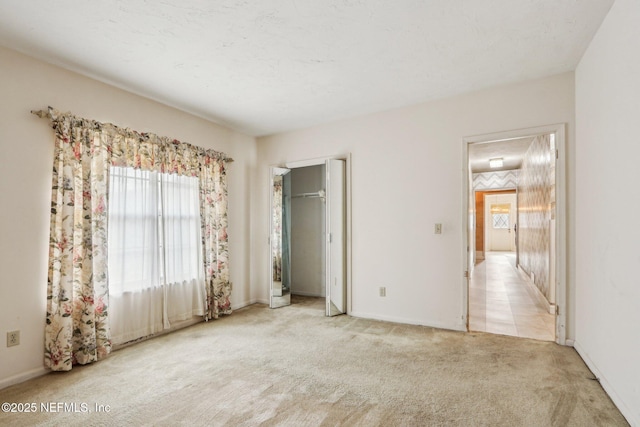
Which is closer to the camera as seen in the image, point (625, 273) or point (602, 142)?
point (625, 273)

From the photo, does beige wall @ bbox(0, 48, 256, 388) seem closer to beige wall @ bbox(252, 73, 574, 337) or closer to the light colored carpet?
the light colored carpet

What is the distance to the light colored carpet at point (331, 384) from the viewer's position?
2.00 m

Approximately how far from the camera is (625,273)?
1.97 metres

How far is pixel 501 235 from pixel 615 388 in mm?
13240

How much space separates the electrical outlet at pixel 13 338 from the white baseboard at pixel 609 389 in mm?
4216

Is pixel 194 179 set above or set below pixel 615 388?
above

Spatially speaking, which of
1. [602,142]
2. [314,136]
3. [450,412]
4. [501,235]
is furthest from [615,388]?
[501,235]

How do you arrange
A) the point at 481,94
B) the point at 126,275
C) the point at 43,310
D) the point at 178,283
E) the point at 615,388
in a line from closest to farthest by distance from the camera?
the point at 615,388, the point at 43,310, the point at 126,275, the point at 481,94, the point at 178,283

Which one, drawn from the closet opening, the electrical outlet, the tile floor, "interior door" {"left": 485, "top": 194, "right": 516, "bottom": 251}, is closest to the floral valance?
the closet opening

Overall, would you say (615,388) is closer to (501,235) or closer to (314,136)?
(314,136)

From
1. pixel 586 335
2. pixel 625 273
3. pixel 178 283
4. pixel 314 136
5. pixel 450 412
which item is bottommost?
pixel 450 412

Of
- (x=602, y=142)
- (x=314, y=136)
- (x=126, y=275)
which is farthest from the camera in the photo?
(x=314, y=136)

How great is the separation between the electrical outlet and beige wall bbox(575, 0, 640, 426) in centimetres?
423

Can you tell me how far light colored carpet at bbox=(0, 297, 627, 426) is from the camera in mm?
1999
